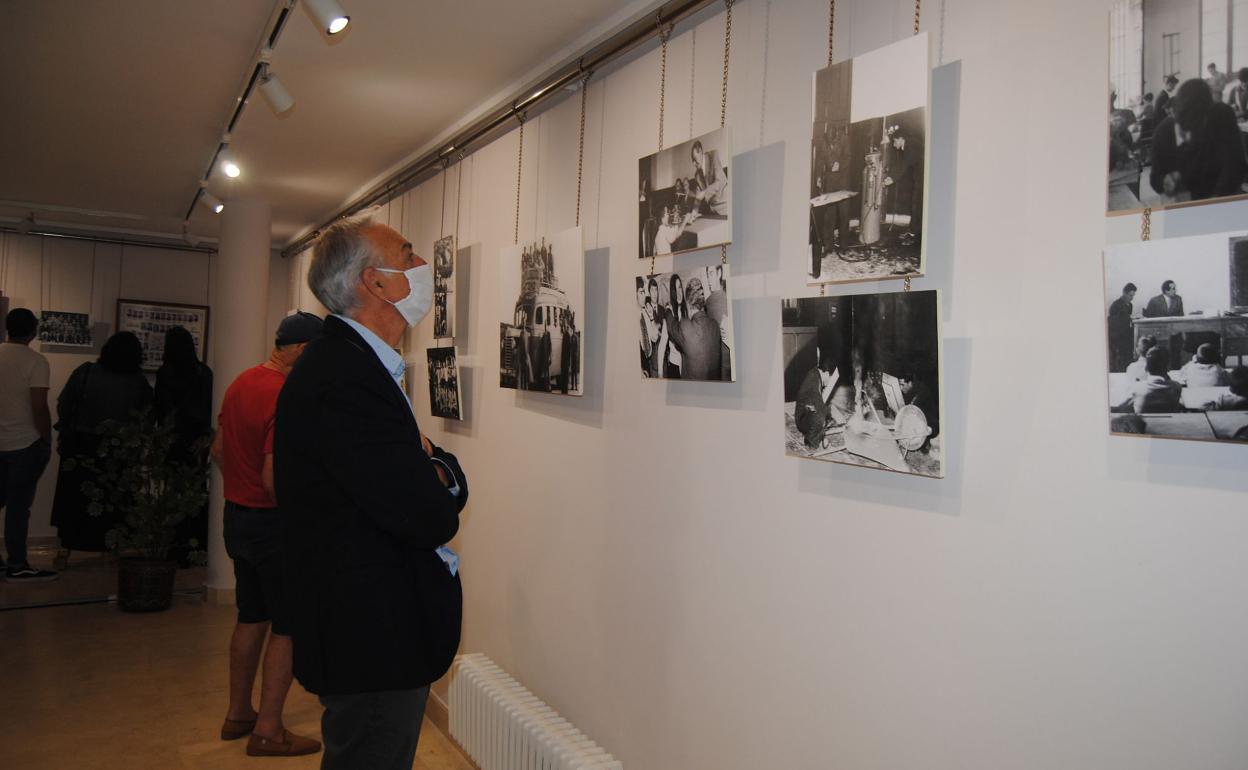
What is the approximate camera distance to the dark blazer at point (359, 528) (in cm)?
156

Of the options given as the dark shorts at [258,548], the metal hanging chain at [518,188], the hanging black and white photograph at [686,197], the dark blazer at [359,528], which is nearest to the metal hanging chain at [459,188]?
the metal hanging chain at [518,188]

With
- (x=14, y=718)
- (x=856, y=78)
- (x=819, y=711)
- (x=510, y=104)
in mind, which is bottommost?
(x=14, y=718)

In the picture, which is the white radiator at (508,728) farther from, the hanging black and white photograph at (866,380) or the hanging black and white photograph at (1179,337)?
the hanging black and white photograph at (1179,337)

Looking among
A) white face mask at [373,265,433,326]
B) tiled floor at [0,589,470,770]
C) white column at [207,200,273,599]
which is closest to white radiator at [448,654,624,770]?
tiled floor at [0,589,470,770]

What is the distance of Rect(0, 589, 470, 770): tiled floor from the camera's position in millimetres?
3252

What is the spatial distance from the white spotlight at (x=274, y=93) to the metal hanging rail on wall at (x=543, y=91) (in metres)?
0.79

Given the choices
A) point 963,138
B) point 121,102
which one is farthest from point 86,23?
point 963,138

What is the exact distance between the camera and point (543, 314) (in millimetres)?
2902

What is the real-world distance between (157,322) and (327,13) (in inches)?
244

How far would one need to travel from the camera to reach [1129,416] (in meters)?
1.27

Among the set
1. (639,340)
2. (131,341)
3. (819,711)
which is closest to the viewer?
(819,711)

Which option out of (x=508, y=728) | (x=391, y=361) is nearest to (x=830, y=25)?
(x=391, y=361)

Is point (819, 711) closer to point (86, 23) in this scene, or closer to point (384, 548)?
point (384, 548)

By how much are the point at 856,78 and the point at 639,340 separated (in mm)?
1051
